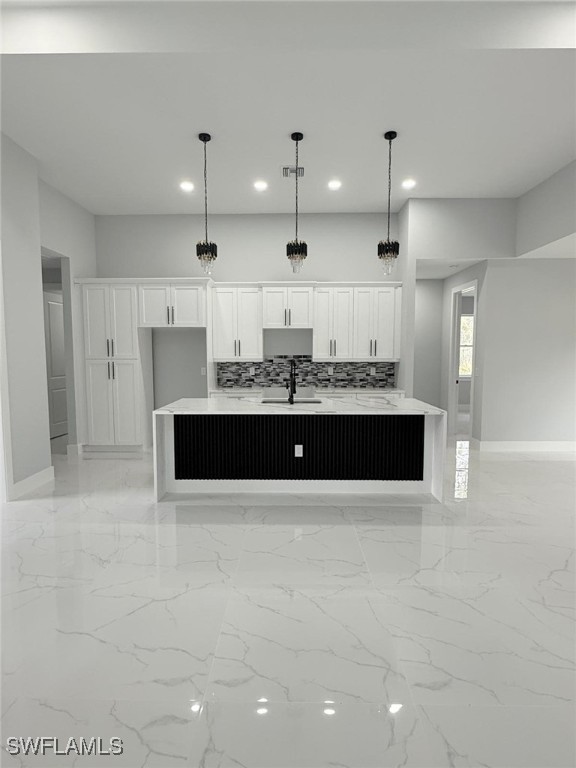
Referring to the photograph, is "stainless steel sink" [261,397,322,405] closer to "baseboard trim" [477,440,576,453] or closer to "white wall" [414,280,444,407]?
"baseboard trim" [477,440,576,453]

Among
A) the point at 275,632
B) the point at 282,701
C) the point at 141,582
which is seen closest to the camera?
the point at 282,701

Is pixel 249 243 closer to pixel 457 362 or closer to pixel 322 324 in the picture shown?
pixel 322 324

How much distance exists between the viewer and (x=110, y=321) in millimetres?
5969

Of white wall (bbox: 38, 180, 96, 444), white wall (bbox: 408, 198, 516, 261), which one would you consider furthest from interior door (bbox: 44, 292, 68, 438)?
white wall (bbox: 408, 198, 516, 261)

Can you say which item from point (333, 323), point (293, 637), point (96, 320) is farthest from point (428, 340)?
point (293, 637)

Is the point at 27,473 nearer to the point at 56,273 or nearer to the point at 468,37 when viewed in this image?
the point at 56,273

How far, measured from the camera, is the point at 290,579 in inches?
101

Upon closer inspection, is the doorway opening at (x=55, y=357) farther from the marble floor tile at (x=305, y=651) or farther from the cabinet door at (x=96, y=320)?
the marble floor tile at (x=305, y=651)

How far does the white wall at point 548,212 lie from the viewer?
4.66m

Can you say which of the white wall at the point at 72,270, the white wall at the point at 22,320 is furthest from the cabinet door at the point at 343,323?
the white wall at the point at 22,320

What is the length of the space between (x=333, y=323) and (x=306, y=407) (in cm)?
251

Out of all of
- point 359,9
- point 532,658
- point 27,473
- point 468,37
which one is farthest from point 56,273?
point 532,658

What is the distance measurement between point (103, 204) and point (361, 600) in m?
5.98

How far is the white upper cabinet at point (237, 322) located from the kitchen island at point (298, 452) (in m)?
2.14
